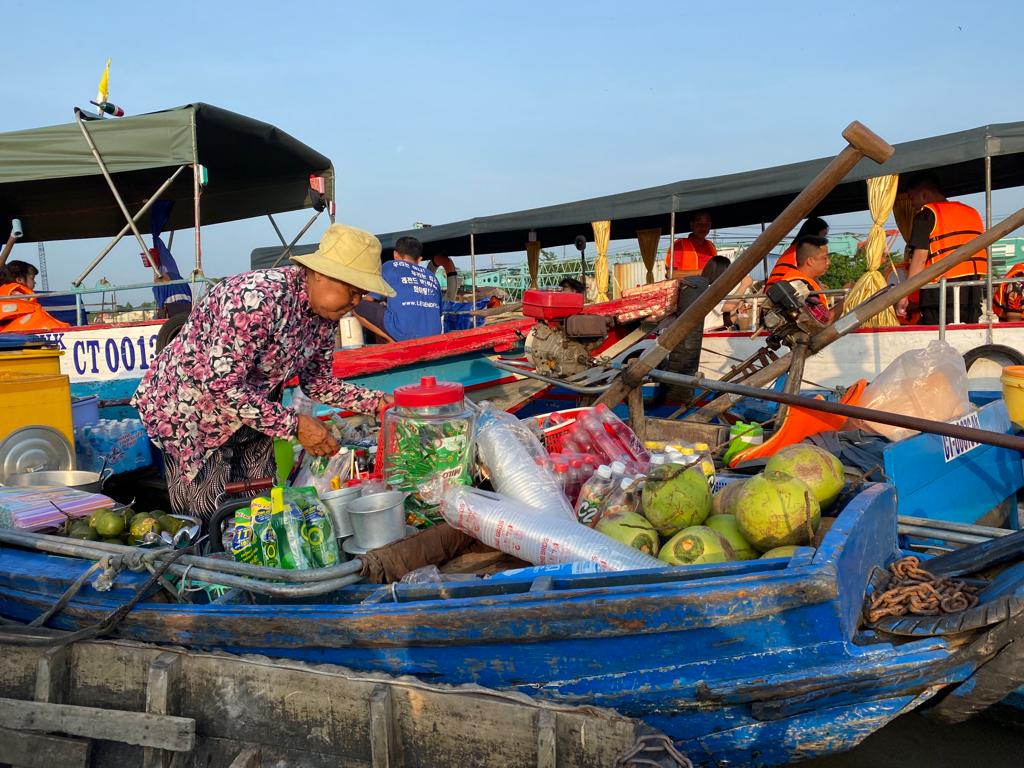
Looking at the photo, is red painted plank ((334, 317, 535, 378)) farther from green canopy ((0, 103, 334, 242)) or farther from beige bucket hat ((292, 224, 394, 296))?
beige bucket hat ((292, 224, 394, 296))

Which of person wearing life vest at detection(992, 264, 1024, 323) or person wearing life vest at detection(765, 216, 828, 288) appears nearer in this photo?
person wearing life vest at detection(765, 216, 828, 288)

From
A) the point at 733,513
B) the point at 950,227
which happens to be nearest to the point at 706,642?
the point at 733,513

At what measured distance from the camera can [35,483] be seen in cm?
Result: 352

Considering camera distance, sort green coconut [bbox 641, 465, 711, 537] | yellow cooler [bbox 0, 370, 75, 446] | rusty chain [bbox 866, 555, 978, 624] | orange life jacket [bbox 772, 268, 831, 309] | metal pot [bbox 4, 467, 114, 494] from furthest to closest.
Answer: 1. orange life jacket [bbox 772, 268, 831, 309]
2. yellow cooler [bbox 0, 370, 75, 446]
3. metal pot [bbox 4, 467, 114, 494]
4. green coconut [bbox 641, 465, 711, 537]
5. rusty chain [bbox 866, 555, 978, 624]

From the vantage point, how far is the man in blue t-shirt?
6738mm

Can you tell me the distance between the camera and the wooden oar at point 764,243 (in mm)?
2512

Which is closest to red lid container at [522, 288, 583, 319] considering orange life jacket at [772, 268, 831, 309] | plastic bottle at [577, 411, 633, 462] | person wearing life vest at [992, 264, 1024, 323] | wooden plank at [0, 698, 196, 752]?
plastic bottle at [577, 411, 633, 462]

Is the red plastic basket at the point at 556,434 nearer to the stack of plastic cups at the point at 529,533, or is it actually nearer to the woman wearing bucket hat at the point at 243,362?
the stack of plastic cups at the point at 529,533

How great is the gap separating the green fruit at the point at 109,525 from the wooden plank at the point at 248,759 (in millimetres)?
1137

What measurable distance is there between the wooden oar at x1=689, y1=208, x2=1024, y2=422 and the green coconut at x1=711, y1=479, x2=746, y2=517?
4.43 feet

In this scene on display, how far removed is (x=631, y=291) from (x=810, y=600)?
3568 millimetres

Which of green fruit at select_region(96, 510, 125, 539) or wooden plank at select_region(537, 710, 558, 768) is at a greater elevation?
green fruit at select_region(96, 510, 125, 539)

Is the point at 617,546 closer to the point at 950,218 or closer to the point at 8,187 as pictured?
the point at 950,218

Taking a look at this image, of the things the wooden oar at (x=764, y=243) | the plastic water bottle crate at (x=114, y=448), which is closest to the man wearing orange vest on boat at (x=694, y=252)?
the wooden oar at (x=764, y=243)
